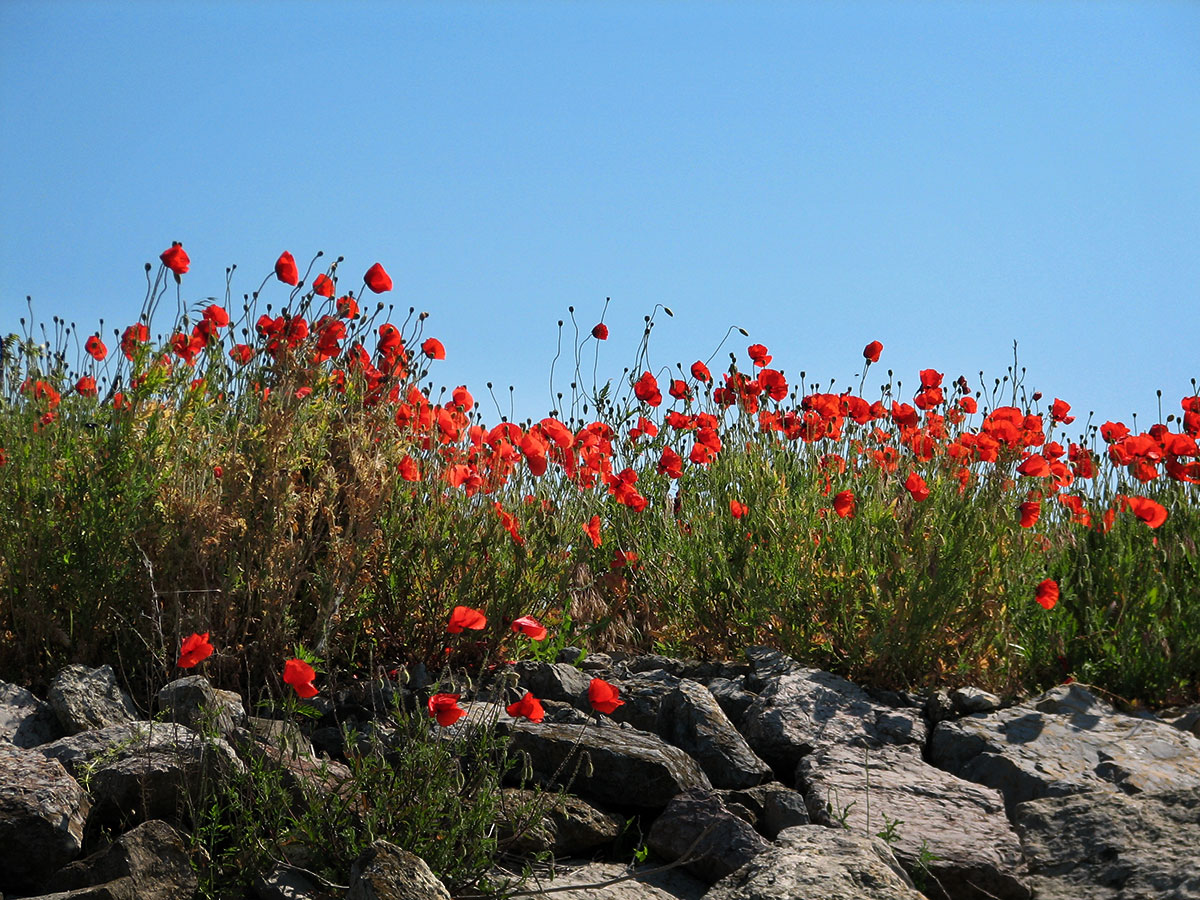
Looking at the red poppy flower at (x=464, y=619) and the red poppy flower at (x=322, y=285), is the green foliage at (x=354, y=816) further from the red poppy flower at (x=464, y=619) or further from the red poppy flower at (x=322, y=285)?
the red poppy flower at (x=322, y=285)

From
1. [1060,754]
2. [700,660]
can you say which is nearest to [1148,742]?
[1060,754]

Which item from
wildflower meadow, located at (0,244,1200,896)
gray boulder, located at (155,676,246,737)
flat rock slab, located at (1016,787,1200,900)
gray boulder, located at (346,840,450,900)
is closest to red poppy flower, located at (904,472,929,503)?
wildflower meadow, located at (0,244,1200,896)

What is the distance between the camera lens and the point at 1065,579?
4484mm

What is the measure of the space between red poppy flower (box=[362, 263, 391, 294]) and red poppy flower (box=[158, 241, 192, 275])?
72 centimetres

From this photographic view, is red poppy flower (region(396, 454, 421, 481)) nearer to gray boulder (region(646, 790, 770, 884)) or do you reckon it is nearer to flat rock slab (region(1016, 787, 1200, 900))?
gray boulder (region(646, 790, 770, 884))

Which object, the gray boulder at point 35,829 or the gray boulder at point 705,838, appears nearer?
the gray boulder at point 35,829

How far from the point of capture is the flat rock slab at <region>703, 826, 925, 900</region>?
277 centimetres

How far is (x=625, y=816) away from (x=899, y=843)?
0.85 metres

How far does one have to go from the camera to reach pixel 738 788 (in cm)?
367

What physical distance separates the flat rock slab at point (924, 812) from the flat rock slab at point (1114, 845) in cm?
8

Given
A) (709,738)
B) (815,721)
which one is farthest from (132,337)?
(815,721)

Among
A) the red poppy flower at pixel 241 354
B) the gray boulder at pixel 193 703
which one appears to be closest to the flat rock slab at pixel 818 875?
the gray boulder at pixel 193 703

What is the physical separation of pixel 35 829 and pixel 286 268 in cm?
230

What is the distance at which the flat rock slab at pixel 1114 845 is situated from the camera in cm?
304
